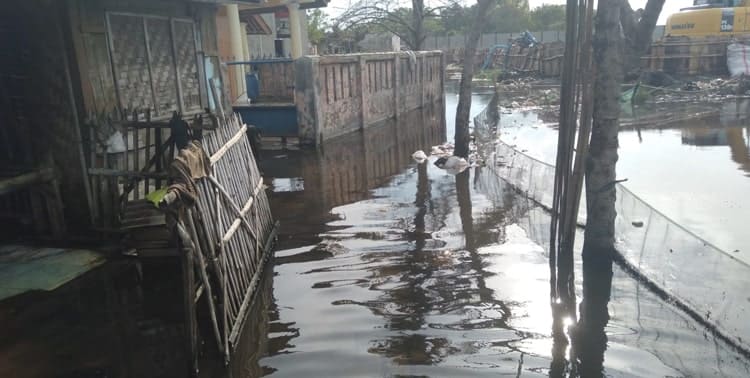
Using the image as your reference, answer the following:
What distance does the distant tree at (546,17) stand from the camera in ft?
187

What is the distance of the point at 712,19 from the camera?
105 ft

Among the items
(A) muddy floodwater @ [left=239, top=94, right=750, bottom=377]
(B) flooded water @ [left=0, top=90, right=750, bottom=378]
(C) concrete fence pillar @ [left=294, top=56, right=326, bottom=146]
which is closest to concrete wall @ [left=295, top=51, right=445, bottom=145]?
(C) concrete fence pillar @ [left=294, top=56, right=326, bottom=146]

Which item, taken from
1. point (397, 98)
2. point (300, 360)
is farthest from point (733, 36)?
point (300, 360)

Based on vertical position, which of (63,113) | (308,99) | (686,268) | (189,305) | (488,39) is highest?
(488,39)

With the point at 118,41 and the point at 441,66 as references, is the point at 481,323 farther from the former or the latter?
the point at 441,66

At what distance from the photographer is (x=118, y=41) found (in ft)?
24.2

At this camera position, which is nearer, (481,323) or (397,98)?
(481,323)

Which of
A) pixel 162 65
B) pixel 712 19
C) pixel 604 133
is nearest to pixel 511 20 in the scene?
pixel 712 19

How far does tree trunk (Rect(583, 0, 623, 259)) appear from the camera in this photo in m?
5.44

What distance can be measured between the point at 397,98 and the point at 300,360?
54.9ft

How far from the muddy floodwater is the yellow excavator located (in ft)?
96.8

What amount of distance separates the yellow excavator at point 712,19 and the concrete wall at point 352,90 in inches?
733

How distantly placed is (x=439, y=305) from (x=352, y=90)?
12.0m

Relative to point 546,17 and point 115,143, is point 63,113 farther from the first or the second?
point 546,17
